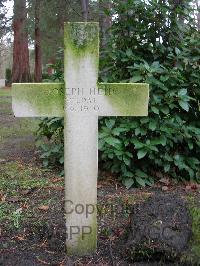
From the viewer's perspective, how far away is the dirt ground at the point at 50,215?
327 centimetres

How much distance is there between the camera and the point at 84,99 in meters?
3.14

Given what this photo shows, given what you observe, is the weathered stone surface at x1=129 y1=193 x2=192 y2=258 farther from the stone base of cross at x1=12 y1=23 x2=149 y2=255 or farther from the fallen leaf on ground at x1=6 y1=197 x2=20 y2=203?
the fallen leaf on ground at x1=6 y1=197 x2=20 y2=203

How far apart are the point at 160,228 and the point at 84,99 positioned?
1.09 m

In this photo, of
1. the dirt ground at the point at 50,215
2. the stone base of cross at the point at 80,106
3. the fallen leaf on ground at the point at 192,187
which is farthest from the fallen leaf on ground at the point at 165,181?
the stone base of cross at the point at 80,106

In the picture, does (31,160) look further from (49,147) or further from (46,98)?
(46,98)

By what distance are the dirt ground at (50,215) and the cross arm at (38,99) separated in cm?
104

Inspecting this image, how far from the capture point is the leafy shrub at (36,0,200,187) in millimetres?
4883

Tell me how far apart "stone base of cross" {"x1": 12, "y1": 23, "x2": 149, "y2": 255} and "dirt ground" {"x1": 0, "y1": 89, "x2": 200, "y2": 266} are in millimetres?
208

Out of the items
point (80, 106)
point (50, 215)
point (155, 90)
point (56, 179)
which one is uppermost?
point (155, 90)

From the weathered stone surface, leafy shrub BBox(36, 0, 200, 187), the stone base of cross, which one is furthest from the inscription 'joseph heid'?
leafy shrub BBox(36, 0, 200, 187)

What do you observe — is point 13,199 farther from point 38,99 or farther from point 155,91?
point 155,91

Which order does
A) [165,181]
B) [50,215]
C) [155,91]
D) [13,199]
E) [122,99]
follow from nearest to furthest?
[122,99]
[50,215]
[13,199]
[155,91]
[165,181]

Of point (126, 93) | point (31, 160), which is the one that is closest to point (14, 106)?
point (126, 93)

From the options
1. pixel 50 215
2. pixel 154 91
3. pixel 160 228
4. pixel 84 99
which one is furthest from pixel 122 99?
pixel 154 91
